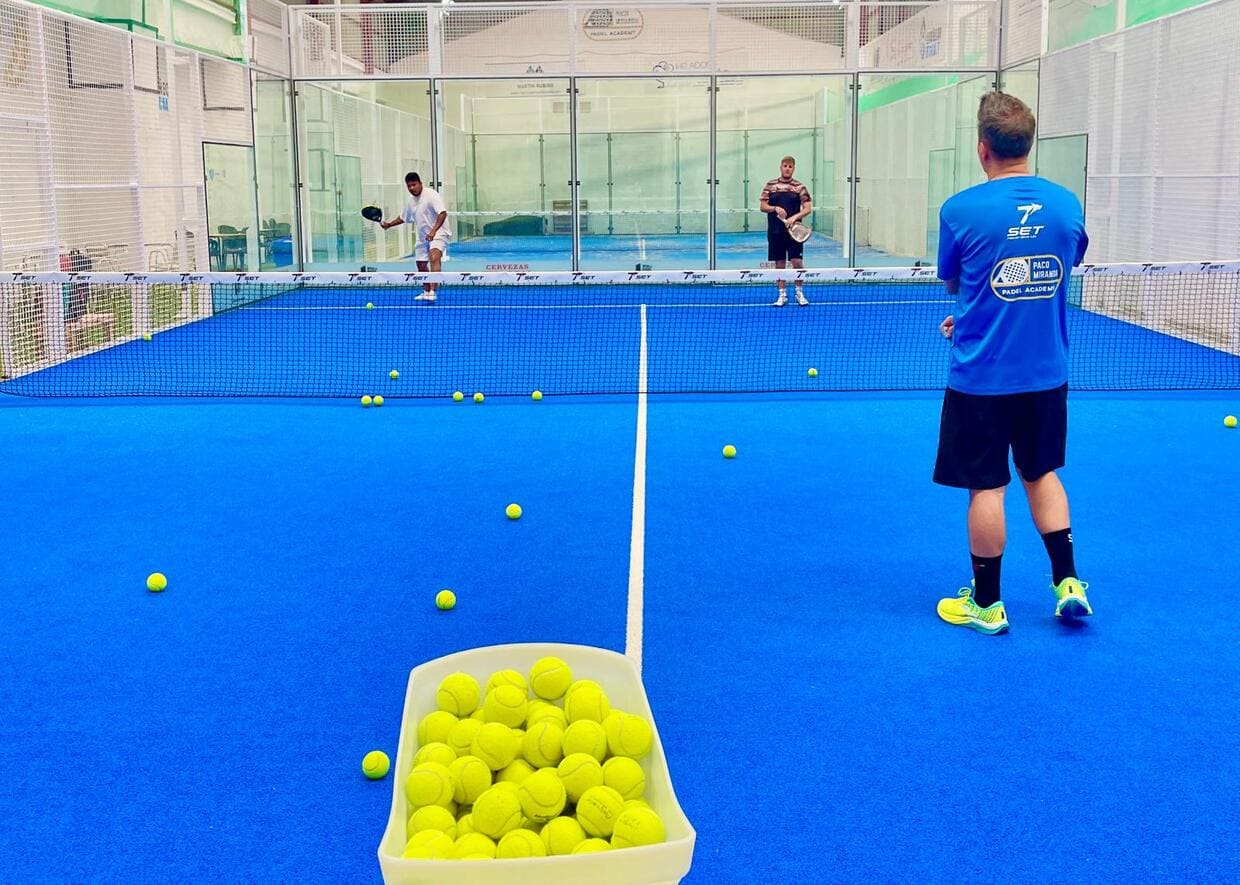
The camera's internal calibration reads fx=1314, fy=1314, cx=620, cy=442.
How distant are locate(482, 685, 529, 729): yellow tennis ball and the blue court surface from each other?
0.67 m

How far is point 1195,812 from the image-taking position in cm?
359

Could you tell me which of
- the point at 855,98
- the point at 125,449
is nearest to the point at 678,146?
the point at 855,98

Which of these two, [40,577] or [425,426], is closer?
[40,577]

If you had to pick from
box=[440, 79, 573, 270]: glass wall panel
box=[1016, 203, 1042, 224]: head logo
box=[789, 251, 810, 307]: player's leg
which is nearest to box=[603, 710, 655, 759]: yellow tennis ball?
box=[1016, 203, 1042, 224]: head logo

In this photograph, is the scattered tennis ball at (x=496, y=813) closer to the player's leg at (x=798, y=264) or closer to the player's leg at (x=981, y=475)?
the player's leg at (x=981, y=475)

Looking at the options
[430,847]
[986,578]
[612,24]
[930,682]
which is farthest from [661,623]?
[612,24]

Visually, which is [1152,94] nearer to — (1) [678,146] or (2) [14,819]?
(1) [678,146]

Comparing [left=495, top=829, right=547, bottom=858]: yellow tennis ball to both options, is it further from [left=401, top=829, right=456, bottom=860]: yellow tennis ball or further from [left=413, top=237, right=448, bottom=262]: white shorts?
[left=413, top=237, right=448, bottom=262]: white shorts

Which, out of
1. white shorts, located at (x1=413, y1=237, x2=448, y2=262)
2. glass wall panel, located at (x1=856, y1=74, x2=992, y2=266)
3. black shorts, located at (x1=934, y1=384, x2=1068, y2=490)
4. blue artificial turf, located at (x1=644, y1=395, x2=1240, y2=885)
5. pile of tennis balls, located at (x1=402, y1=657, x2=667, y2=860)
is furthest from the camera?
glass wall panel, located at (x1=856, y1=74, x2=992, y2=266)

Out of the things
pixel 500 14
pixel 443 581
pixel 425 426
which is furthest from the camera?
pixel 500 14

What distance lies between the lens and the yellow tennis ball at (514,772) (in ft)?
9.16

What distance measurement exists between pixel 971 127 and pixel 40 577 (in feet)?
55.2

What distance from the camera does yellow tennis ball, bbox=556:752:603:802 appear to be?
2676mm

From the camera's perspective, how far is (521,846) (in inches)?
96.7
